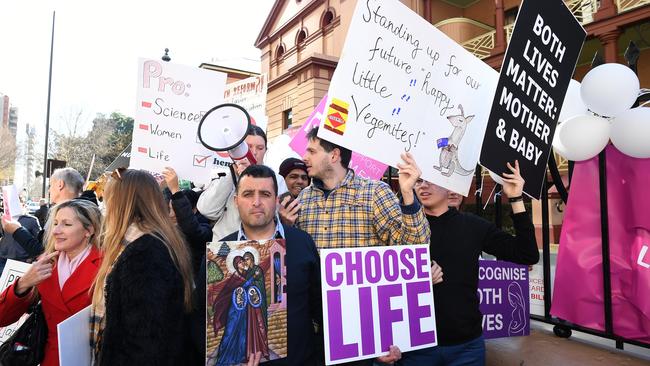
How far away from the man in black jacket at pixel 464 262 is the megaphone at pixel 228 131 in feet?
5.10

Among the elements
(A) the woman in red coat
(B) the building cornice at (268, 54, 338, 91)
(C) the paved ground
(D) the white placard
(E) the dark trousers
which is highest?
(B) the building cornice at (268, 54, 338, 91)

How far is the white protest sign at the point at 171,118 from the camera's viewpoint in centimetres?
373

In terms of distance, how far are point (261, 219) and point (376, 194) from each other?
2.58 feet

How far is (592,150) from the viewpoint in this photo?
118 inches

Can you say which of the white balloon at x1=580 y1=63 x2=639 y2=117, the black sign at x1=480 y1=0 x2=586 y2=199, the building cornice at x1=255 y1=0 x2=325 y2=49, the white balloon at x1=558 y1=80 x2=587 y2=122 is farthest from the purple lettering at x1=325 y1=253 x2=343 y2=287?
the building cornice at x1=255 y1=0 x2=325 y2=49

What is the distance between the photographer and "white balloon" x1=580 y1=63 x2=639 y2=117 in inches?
115

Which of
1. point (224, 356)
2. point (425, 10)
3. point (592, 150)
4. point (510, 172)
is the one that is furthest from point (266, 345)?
point (425, 10)

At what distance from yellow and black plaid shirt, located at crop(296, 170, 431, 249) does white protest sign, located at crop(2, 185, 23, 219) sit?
3024 mm

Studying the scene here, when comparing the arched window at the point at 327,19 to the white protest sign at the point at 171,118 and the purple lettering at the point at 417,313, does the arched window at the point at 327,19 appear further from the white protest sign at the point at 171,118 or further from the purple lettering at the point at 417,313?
the purple lettering at the point at 417,313

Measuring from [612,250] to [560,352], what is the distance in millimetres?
774

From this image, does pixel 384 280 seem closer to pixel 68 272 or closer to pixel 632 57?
pixel 68 272

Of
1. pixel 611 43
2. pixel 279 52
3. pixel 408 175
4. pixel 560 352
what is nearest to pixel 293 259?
pixel 408 175

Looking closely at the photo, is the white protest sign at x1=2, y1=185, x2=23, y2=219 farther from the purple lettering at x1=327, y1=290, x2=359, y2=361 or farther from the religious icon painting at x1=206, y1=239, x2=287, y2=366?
the purple lettering at x1=327, y1=290, x2=359, y2=361

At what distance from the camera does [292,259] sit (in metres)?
2.28
